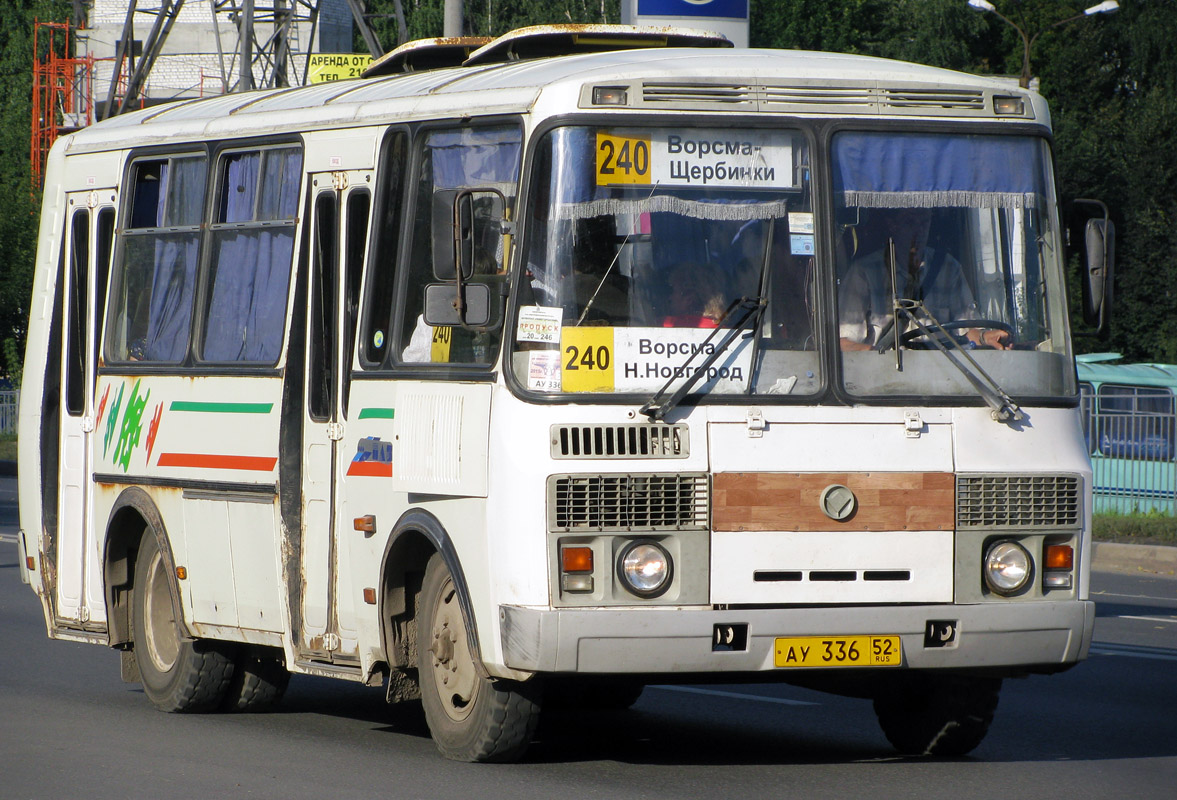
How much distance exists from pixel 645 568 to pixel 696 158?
1556 millimetres

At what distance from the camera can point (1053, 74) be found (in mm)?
62406

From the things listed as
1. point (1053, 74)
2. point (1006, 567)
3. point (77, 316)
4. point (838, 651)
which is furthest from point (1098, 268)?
point (1053, 74)

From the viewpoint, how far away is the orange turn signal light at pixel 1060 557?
7809 mm

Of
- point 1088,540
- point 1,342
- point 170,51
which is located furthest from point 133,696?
point 170,51

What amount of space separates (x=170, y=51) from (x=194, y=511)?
176ft

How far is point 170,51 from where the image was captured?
2408 inches

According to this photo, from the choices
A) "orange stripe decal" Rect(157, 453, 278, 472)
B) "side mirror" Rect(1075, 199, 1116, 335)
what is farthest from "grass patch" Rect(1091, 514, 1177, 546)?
"orange stripe decal" Rect(157, 453, 278, 472)

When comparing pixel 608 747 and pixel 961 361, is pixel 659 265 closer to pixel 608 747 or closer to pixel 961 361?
pixel 961 361

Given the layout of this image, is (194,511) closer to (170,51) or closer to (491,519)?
(491,519)

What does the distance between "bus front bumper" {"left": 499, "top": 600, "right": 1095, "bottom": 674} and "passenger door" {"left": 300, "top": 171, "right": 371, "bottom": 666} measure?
1622 mm

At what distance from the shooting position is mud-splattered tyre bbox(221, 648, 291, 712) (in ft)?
33.2

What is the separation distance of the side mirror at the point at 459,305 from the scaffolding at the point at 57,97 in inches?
1863

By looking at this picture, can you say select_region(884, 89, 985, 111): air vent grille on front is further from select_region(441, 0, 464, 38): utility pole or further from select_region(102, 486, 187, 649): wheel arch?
select_region(441, 0, 464, 38): utility pole

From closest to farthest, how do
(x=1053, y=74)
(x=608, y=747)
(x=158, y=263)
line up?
(x=608, y=747), (x=158, y=263), (x=1053, y=74)
